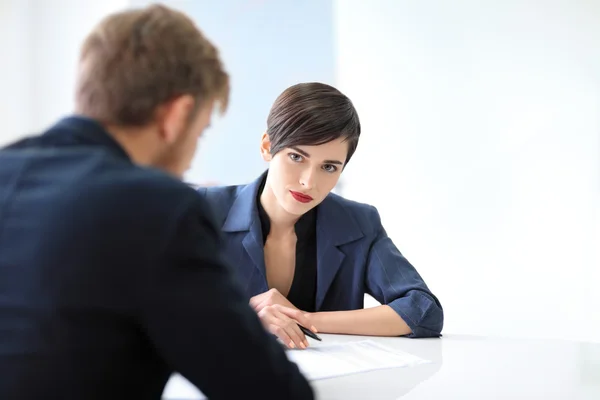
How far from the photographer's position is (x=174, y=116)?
0.77m

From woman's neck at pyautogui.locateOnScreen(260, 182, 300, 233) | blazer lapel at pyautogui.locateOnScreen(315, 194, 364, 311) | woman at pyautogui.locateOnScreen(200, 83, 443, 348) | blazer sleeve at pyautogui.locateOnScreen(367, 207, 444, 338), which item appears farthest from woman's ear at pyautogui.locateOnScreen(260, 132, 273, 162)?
blazer sleeve at pyautogui.locateOnScreen(367, 207, 444, 338)

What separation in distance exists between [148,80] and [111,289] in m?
0.25

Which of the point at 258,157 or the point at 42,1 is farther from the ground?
the point at 42,1

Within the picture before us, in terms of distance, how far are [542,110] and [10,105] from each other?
2.67m

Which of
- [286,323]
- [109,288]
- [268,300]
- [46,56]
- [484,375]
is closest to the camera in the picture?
[109,288]

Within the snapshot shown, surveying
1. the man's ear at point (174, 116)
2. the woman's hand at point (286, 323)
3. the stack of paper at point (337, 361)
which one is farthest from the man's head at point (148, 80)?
the woman's hand at point (286, 323)

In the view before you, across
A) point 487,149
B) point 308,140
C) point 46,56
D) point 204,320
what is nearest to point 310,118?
point 308,140

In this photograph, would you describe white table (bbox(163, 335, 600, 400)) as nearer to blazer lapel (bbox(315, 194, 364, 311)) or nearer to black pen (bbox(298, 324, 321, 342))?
black pen (bbox(298, 324, 321, 342))

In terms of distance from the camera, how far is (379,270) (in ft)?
5.99

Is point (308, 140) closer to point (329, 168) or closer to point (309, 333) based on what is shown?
point (329, 168)

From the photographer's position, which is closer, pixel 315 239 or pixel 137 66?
pixel 137 66

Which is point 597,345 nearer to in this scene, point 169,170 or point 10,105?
point 169,170

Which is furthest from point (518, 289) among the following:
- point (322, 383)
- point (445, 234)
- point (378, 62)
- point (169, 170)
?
point (169, 170)

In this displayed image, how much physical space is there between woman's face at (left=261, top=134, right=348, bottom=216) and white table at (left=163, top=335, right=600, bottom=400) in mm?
385
